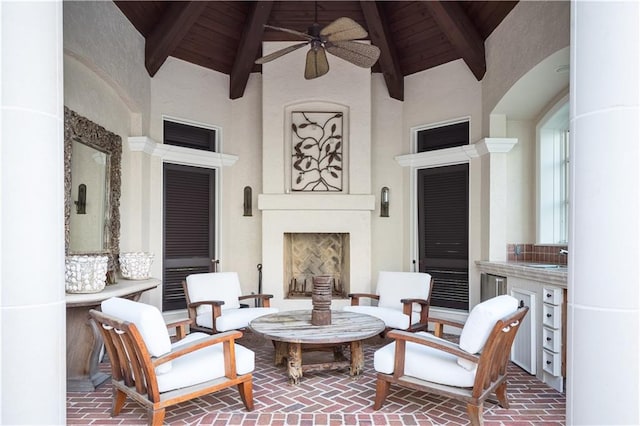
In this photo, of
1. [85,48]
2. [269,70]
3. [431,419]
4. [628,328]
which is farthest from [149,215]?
[628,328]

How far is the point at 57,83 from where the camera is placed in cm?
225

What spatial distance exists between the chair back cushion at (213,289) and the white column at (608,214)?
365cm

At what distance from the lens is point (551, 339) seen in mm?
3662

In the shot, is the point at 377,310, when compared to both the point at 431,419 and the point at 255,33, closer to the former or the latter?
the point at 431,419

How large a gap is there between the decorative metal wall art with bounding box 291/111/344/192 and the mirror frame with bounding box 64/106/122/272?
225cm

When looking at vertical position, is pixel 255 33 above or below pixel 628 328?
A: above

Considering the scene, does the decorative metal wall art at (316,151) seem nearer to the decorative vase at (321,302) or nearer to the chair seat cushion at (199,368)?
the decorative vase at (321,302)

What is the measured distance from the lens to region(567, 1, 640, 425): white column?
6.38 ft

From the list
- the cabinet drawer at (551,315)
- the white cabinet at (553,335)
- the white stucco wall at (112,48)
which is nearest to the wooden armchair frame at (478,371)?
the white cabinet at (553,335)

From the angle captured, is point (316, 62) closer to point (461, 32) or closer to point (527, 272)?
point (461, 32)

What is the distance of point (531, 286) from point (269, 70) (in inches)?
168

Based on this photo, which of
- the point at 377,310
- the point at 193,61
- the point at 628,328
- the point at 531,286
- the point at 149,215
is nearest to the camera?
the point at 628,328

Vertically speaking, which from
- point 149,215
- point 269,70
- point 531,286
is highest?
point 269,70

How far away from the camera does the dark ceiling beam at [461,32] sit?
5012mm
